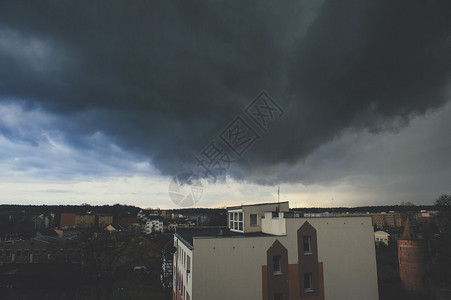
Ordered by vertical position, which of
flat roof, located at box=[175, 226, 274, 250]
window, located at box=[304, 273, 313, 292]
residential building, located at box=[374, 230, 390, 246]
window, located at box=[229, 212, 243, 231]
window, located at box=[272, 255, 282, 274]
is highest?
window, located at box=[229, 212, 243, 231]

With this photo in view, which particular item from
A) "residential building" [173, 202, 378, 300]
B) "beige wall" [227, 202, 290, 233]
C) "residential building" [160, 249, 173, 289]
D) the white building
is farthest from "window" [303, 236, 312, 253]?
the white building

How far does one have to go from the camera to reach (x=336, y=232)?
78.2 feet

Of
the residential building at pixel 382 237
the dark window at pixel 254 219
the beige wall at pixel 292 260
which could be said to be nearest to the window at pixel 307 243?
the beige wall at pixel 292 260

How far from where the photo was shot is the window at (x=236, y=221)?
95.6ft

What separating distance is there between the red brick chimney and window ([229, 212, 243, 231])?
31.5m

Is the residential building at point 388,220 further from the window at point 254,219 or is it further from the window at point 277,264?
the window at point 277,264

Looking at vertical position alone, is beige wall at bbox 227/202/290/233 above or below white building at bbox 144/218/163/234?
above

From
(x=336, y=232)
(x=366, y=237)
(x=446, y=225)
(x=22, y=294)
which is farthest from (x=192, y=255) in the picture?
(x=446, y=225)

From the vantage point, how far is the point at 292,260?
2211cm

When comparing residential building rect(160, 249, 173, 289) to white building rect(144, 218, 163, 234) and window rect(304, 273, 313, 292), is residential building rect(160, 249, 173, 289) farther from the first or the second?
white building rect(144, 218, 163, 234)

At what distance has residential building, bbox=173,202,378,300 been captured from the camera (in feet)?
65.0

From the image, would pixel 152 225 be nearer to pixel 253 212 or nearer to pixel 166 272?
pixel 166 272

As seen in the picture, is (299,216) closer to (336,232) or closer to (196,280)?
(336,232)

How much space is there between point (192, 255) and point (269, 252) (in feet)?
20.3
